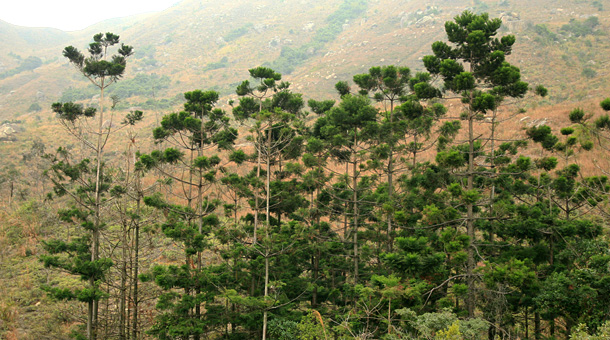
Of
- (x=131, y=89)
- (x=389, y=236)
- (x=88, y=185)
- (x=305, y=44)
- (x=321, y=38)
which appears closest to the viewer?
(x=88, y=185)

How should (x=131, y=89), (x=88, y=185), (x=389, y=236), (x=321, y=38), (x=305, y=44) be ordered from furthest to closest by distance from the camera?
1. (x=321, y=38)
2. (x=305, y=44)
3. (x=131, y=89)
4. (x=389, y=236)
5. (x=88, y=185)

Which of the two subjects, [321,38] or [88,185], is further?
[321,38]

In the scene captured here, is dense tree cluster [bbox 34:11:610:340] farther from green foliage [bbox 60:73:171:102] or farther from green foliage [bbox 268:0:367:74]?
green foliage [bbox 268:0:367:74]

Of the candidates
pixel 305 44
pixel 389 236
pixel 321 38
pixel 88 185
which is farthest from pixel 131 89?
pixel 389 236

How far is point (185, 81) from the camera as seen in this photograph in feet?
267

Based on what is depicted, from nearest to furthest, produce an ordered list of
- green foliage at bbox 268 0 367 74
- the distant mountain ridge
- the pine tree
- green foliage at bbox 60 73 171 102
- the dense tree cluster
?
1. the dense tree cluster
2. the pine tree
3. the distant mountain ridge
4. green foliage at bbox 60 73 171 102
5. green foliage at bbox 268 0 367 74

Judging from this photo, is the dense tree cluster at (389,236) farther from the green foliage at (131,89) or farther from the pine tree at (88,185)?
the green foliage at (131,89)

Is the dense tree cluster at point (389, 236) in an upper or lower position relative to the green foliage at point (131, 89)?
lower

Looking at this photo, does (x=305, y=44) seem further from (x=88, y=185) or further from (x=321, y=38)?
(x=88, y=185)

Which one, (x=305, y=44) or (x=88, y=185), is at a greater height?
(x=305, y=44)

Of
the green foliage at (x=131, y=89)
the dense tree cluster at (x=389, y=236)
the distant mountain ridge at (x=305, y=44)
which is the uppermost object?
the distant mountain ridge at (x=305, y=44)

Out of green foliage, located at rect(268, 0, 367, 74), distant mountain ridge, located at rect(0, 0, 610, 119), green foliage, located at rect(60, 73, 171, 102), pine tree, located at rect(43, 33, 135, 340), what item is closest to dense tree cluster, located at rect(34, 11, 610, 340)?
pine tree, located at rect(43, 33, 135, 340)

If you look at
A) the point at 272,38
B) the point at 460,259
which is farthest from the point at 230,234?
the point at 272,38

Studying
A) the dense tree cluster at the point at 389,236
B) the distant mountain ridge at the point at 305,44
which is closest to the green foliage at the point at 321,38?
the distant mountain ridge at the point at 305,44
